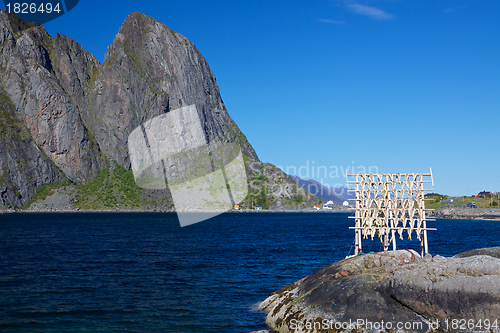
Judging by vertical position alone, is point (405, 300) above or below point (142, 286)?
above

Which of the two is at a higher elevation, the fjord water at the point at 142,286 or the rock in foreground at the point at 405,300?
the rock in foreground at the point at 405,300

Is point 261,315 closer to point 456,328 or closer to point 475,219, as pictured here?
point 456,328

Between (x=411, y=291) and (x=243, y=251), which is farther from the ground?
(x=411, y=291)

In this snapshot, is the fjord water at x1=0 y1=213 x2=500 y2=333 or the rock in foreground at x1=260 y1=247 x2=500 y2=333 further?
the fjord water at x1=0 y1=213 x2=500 y2=333

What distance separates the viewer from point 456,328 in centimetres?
1881

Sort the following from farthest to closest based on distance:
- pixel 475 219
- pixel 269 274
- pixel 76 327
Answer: pixel 475 219 < pixel 269 274 < pixel 76 327

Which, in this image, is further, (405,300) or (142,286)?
(142,286)

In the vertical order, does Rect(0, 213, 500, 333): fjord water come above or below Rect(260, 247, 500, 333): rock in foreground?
below

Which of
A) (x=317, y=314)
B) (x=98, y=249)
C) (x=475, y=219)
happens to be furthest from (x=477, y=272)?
(x=475, y=219)

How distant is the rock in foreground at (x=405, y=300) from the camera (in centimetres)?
1894

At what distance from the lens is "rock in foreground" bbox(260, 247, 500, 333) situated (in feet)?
62.1

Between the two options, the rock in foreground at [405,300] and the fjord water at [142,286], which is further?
the fjord water at [142,286]

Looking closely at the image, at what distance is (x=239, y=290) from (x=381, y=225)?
584 inches

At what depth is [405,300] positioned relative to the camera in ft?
66.1
